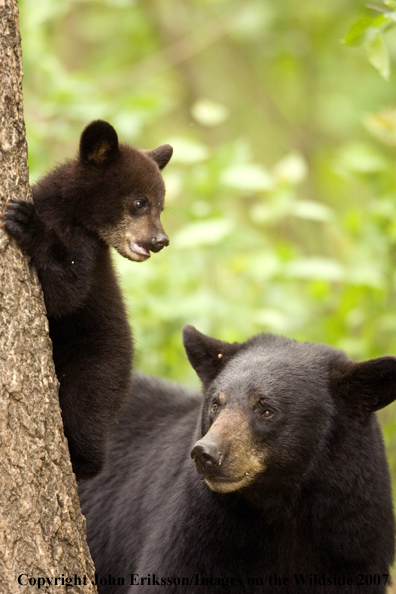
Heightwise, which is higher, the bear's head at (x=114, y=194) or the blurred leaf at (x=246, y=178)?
the bear's head at (x=114, y=194)

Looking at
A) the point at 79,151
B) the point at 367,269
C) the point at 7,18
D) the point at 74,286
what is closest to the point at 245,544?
the point at 74,286

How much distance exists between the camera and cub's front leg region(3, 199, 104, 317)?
266 cm

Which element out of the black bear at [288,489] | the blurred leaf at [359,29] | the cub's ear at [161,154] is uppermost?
the blurred leaf at [359,29]

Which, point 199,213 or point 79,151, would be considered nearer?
point 79,151

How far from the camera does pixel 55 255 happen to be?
2768 millimetres

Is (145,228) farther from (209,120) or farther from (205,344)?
(209,120)

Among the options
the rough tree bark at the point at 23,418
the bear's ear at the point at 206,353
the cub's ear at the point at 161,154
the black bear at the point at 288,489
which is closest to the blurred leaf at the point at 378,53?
the cub's ear at the point at 161,154

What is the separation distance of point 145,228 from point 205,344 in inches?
24.2

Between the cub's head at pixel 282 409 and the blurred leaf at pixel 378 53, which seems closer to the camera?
the cub's head at pixel 282 409

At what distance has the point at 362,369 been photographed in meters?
3.11

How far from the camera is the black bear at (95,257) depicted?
2975 millimetres

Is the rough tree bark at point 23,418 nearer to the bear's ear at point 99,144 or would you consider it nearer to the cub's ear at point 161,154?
the bear's ear at point 99,144

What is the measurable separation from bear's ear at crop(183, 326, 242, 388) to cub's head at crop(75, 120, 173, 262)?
1.60 feet

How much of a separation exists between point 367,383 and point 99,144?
4.69ft
